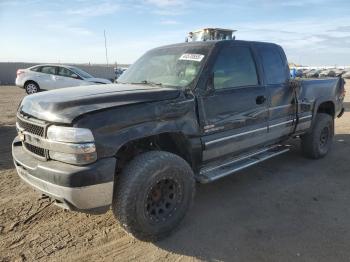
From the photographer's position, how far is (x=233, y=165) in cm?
445

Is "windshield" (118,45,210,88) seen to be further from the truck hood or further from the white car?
the white car

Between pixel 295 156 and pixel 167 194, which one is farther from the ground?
pixel 167 194

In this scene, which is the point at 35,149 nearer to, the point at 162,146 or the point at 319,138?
the point at 162,146

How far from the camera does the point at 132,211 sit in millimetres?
3201

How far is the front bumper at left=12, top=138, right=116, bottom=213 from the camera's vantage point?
2.93 meters

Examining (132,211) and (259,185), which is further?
(259,185)

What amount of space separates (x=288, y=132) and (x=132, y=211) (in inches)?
123

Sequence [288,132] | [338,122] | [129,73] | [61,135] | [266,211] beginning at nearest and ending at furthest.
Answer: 1. [61,135]
2. [266,211]
3. [129,73]
4. [288,132]
5. [338,122]

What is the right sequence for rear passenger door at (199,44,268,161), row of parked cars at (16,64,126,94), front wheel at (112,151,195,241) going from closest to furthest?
front wheel at (112,151,195,241), rear passenger door at (199,44,268,161), row of parked cars at (16,64,126,94)

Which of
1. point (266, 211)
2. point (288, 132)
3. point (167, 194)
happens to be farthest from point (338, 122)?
point (167, 194)

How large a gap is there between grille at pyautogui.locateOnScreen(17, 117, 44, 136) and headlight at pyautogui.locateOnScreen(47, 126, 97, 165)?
264mm

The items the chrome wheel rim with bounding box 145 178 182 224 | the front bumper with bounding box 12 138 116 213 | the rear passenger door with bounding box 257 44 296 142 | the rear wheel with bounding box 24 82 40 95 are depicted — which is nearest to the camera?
the front bumper with bounding box 12 138 116 213

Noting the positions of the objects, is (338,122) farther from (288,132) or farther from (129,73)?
(129,73)

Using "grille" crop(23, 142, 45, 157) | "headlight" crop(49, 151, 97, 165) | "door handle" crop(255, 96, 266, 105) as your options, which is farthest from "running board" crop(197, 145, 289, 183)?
"grille" crop(23, 142, 45, 157)
